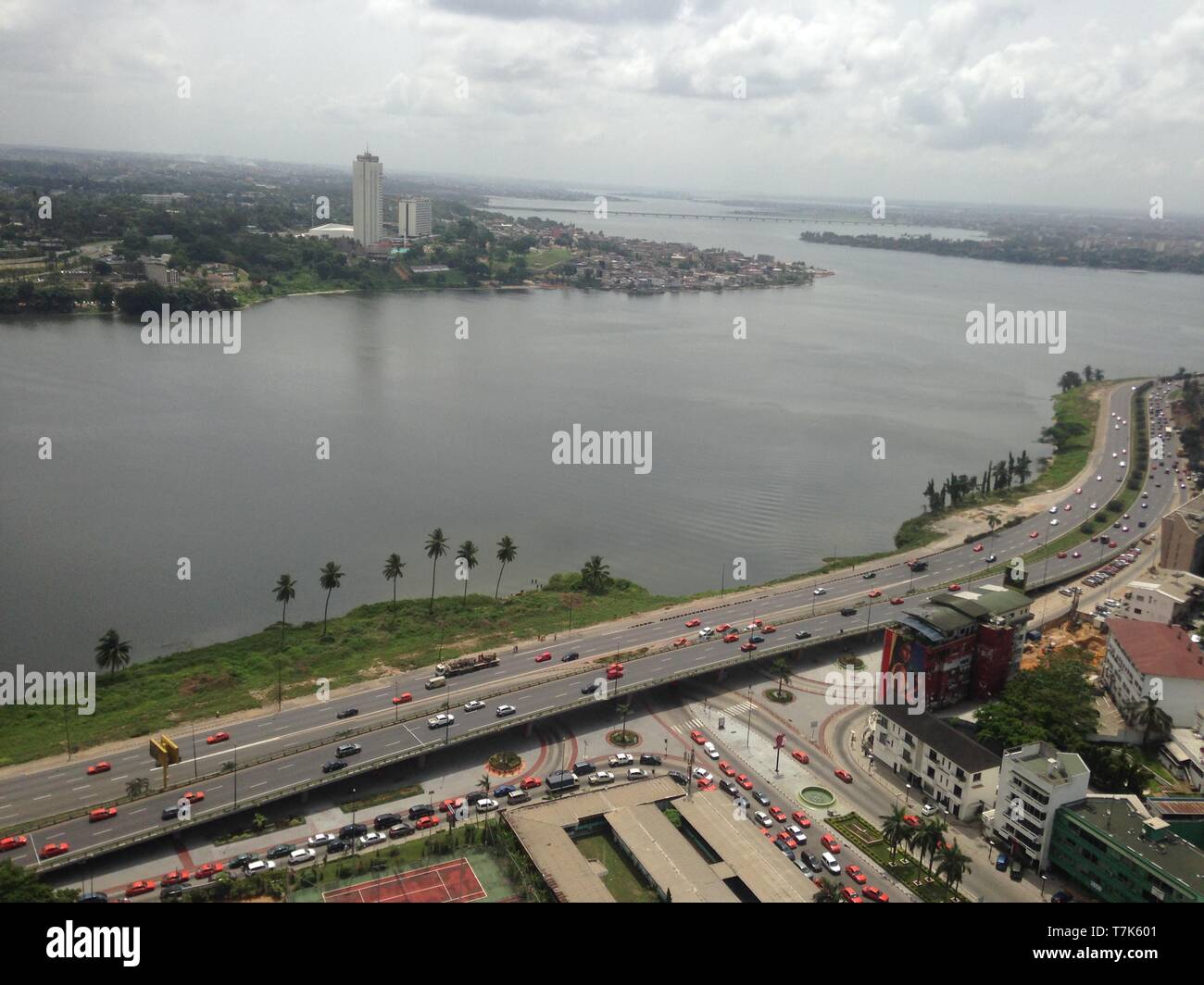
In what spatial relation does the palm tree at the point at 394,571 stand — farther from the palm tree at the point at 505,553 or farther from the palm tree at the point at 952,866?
the palm tree at the point at 952,866

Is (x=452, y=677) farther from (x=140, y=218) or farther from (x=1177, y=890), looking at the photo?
(x=140, y=218)

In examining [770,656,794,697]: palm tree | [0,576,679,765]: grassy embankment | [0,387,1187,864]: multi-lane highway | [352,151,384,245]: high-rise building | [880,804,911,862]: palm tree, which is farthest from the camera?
[352,151,384,245]: high-rise building

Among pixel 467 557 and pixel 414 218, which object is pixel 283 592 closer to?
pixel 467 557

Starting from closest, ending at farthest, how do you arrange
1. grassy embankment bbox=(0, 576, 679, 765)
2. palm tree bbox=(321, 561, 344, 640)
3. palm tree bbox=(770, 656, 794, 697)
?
grassy embankment bbox=(0, 576, 679, 765) → palm tree bbox=(770, 656, 794, 697) → palm tree bbox=(321, 561, 344, 640)

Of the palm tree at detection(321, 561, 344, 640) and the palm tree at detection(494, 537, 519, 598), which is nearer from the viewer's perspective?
the palm tree at detection(321, 561, 344, 640)

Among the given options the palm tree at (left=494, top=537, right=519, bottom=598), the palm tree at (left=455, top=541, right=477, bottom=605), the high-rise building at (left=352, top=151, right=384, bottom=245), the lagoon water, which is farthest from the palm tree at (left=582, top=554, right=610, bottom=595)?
the high-rise building at (left=352, top=151, right=384, bottom=245)

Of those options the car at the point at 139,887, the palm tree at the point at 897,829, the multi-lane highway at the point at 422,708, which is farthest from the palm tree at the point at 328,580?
the palm tree at the point at 897,829

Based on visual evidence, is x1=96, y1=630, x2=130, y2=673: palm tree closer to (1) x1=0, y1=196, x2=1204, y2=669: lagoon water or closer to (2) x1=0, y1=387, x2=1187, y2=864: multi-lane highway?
(1) x1=0, y1=196, x2=1204, y2=669: lagoon water
